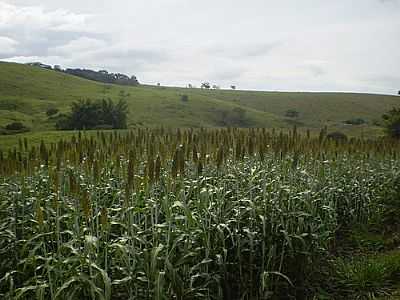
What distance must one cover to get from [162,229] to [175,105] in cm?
5844

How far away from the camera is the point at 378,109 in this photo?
246 ft

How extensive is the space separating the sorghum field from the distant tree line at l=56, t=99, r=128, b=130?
2971cm

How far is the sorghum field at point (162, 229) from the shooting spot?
4.67m

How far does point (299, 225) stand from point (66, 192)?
352 centimetres

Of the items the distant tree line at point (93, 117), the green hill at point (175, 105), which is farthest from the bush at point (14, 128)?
the distant tree line at point (93, 117)

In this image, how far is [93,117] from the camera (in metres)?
37.6

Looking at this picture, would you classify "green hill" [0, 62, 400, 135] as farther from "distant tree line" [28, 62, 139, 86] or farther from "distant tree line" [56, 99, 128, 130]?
"distant tree line" [28, 62, 139, 86]

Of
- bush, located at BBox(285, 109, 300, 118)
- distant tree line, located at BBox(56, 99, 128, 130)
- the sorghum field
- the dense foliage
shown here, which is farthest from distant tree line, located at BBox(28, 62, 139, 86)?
the sorghum field

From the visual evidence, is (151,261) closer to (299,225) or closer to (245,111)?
(299,225)

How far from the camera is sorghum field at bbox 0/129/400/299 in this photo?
467 centimetres

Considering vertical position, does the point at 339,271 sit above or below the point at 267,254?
below

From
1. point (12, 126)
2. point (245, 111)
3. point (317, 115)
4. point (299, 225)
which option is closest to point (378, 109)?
point (317, 115)

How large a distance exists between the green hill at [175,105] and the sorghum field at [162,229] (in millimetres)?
34908

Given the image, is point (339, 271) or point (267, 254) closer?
point (267, 254)
